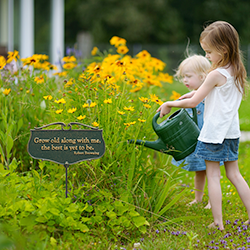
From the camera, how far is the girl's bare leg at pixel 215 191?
2.14 m

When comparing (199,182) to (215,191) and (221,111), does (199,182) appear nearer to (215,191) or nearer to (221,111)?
(215,191)

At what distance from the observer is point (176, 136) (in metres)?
2.16

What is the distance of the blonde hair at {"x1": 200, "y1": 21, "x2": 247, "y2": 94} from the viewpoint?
2066 millimetres

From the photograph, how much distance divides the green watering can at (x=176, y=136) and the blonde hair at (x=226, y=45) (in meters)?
0.39

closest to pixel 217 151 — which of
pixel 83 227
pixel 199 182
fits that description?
pixel 199 182

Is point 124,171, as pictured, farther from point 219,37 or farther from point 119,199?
point 219,37

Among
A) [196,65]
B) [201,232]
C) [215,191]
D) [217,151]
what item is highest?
[196,65]

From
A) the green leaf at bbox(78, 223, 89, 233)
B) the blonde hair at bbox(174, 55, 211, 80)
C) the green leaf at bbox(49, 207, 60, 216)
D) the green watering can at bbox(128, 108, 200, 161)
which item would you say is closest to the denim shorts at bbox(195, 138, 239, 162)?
the green watering can at bbox(128, 108, 200, 161)

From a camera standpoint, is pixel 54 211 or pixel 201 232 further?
pixel 201 232

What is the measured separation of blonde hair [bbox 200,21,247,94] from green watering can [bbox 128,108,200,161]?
0.39 meters

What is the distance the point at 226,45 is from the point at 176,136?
2.11ft

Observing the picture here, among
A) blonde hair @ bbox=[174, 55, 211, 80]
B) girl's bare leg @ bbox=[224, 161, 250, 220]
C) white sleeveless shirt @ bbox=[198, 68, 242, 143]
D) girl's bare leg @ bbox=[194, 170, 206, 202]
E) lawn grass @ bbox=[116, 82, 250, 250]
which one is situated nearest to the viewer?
lawn grass @ bbox=[116, 82, 250, 250]

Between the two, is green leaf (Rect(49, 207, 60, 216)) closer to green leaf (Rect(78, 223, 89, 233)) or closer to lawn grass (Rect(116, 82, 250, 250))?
green leaf (Rect(78, 223, 89, 233))

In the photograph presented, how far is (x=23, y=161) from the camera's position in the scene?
2756 mm
